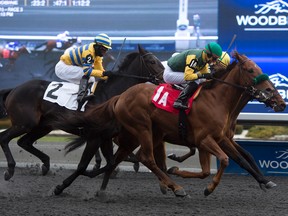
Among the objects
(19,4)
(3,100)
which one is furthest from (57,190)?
(19,4)

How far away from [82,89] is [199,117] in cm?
175

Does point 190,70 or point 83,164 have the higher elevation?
point 190,70

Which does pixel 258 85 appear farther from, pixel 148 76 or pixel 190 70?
pixel 148 76

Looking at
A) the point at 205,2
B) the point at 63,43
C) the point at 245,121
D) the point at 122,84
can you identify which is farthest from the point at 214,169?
the point at 63,43

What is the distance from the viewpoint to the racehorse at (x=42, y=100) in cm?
824

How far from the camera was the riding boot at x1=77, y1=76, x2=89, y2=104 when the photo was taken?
806cm

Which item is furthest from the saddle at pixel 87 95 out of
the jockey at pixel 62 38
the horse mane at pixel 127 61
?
the jockey at pixel 62 38

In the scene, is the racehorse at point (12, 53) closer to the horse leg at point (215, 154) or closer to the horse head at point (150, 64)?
the horse head at point (150, 64)

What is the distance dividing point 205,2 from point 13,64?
14.4ft

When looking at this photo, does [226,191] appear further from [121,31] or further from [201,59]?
[121,31]

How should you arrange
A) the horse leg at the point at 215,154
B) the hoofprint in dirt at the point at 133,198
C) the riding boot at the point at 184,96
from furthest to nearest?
the riding boot at the point at 184,96, the horse leg at the point at 215,154, the hoofprint in dirt at the point at 133,198

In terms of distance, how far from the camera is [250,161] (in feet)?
25.2

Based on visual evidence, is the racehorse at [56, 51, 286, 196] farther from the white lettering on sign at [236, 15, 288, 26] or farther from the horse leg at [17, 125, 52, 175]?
the white lettering on sign at [236, 15, 288, 26]

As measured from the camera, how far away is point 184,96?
6.95m
